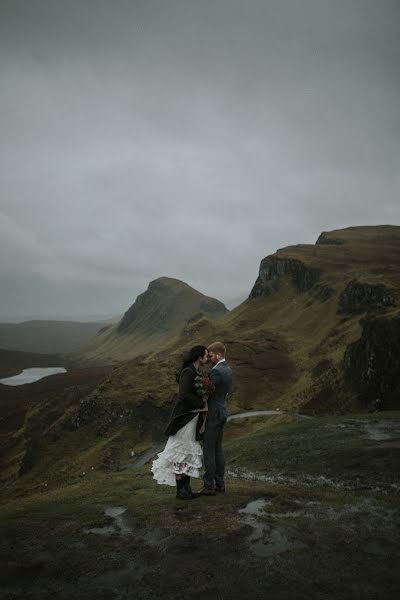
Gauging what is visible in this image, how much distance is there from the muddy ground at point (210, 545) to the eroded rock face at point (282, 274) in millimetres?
98113

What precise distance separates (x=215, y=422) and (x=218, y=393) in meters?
0.87

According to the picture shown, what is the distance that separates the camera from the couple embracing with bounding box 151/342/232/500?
481 inches

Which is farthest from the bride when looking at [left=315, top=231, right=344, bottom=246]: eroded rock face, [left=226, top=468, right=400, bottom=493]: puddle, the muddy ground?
[left=315, top=231, right=344, bottom=246]: eroded rock face

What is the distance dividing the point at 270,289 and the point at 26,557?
117m

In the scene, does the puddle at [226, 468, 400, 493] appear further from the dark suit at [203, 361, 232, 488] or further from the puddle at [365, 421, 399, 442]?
the puddle at [365, 421, 399, 442]

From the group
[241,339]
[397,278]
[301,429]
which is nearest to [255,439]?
[301,429]

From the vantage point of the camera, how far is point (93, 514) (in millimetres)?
11820

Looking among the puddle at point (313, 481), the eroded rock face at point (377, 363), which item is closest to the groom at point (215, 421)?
the puddle at point (313, 481)

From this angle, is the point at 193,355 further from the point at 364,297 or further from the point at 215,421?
the point at 364,297

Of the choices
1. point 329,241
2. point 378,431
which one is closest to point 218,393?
point 378,431

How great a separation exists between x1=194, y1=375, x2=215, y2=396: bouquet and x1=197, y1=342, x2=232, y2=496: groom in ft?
0.65

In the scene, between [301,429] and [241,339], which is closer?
[301,429]

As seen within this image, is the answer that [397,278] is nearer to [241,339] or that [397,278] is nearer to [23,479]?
[241,339]

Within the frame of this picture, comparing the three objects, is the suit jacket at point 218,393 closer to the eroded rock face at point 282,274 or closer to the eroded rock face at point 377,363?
the eroded rock face at point 377,363
